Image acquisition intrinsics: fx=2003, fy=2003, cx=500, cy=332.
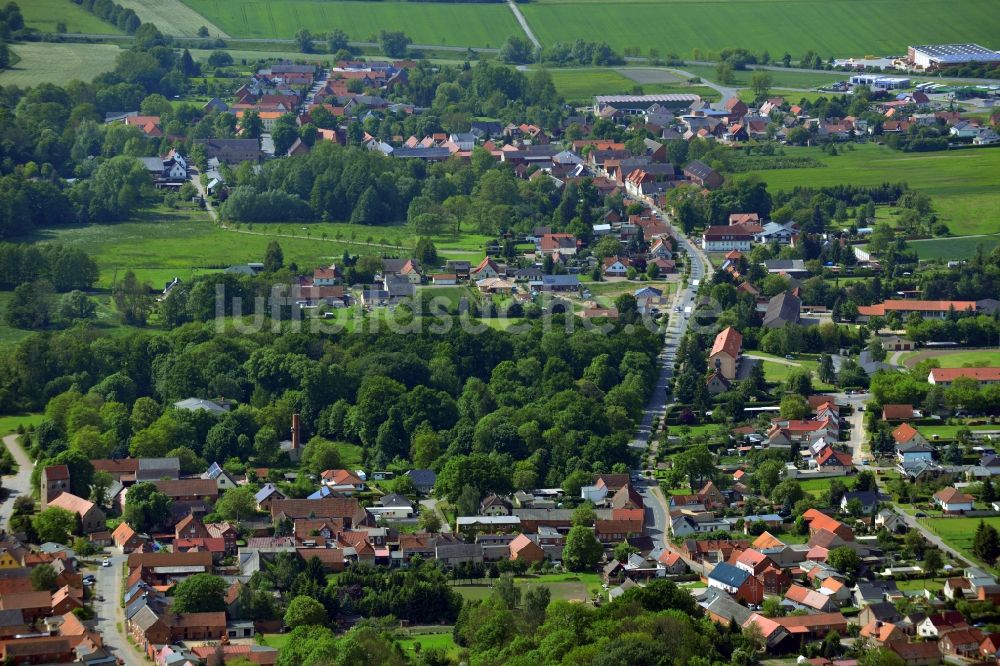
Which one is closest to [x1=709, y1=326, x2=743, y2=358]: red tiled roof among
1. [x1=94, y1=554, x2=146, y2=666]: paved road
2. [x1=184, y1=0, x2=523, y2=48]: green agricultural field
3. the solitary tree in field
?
[x1=94, y1=554, x2=146, y2=666]: paved road

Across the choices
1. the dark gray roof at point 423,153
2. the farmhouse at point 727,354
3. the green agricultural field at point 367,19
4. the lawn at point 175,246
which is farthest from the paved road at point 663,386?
the green agricultural field at point 367,19

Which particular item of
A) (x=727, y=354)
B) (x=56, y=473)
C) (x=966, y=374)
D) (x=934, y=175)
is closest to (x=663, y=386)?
(x=727, y=354)

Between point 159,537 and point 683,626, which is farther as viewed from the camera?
point 159,537

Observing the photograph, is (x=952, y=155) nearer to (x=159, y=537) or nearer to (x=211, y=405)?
(x=211, y=405)

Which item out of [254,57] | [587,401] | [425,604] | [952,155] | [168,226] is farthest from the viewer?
[254,57]

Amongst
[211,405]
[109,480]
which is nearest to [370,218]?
[211,405]

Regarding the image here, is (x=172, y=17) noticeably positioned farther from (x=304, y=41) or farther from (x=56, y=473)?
(x=56, y=473)
